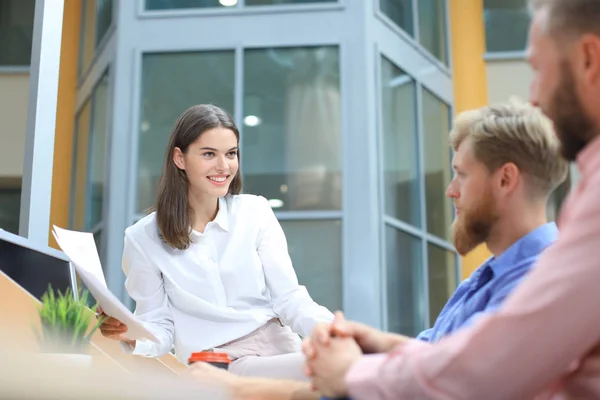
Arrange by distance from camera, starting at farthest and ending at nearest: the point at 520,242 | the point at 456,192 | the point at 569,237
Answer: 1. the point at 456,192
2. the point at 520,242
3. the point at 569,237

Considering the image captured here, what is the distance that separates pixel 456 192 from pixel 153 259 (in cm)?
121

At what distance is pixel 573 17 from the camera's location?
0.95 meters

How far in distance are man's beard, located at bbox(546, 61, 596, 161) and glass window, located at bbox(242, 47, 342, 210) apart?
4.73m

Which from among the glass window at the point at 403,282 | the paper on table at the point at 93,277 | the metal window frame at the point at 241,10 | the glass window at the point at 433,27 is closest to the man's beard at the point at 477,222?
the paper on table at the point at 93,277

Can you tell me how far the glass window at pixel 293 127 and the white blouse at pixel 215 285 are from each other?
3170 mm

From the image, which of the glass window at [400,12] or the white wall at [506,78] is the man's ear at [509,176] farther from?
the white wall at [506,78]

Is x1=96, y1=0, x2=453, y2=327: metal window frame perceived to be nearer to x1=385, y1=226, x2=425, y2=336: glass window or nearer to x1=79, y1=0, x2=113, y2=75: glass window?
x1=385, y1=226, x2=425, y2=336: glass window

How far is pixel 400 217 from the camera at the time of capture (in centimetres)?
622

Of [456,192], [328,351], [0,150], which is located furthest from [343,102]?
[328,351]

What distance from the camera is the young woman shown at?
94.0 inches

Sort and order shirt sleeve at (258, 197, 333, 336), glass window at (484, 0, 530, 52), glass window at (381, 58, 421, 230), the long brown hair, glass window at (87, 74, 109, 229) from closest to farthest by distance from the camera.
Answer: shirt sleeve at (258, 197, 333, 336) → the long brown hair → glass window at (381, 58, 421, 230) → glass window at (87, 74, 109, 229) → glass window at (484, 0, 530, 52)

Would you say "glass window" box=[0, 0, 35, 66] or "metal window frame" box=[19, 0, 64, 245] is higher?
"glass window" box=[0, 0, 35, 66]

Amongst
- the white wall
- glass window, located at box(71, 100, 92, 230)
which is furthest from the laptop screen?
the white wall

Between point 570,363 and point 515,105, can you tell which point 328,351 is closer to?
point 570,363
